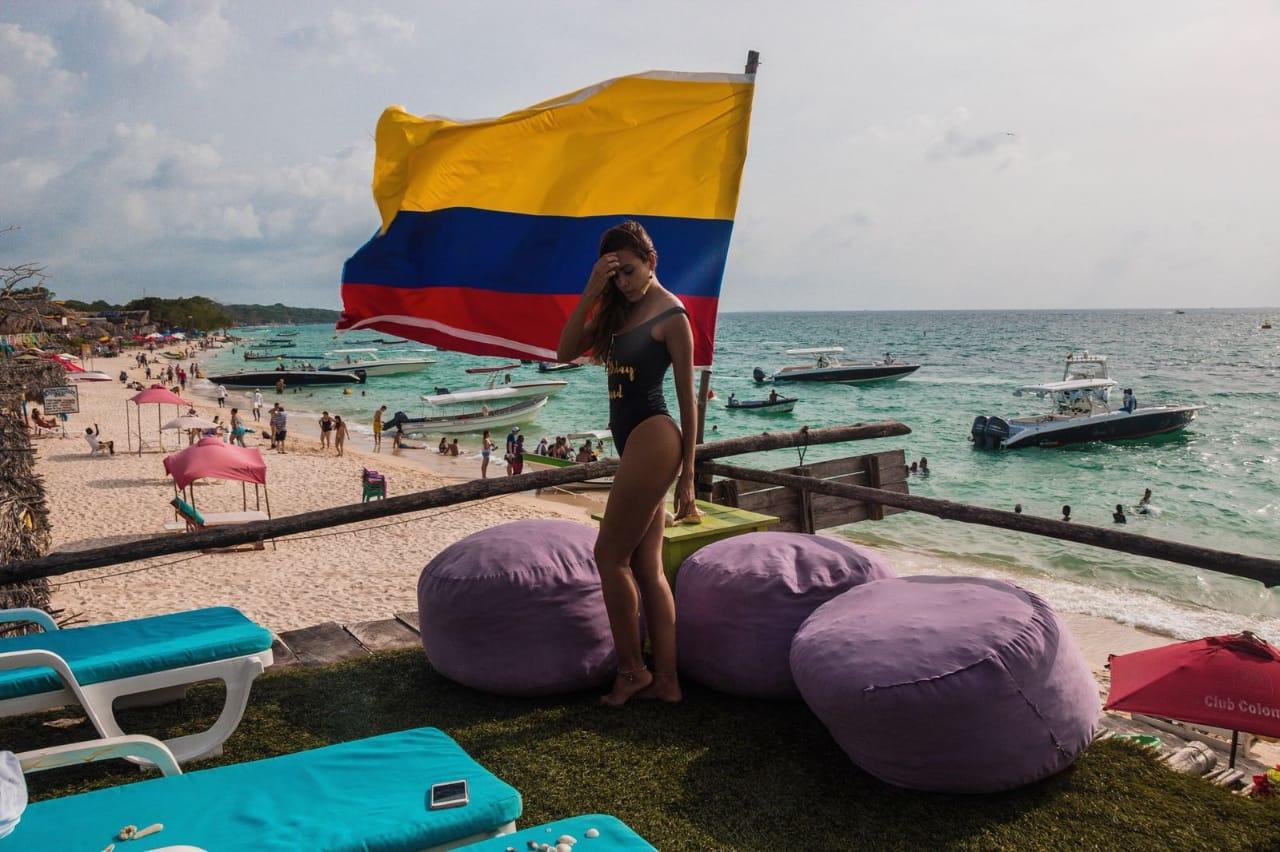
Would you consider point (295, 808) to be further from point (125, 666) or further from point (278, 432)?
point (278, 432)

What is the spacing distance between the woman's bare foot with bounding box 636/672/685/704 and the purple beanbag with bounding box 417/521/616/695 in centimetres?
24

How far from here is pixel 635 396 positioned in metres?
3.87

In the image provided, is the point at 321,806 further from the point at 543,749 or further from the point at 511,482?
the point at 511,482

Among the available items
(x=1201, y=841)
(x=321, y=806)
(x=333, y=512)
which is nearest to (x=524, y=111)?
(x=333, y=512)

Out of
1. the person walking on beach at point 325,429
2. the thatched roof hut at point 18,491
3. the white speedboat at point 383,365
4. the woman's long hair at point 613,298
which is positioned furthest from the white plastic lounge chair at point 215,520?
the white speedboat at point 383,365

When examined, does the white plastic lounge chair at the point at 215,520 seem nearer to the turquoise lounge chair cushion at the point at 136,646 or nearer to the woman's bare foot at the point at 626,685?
the turquoise lounge chair cushion at the point at 136,646

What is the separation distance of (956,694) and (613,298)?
221cm

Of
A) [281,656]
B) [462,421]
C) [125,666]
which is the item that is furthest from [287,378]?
[125,666]

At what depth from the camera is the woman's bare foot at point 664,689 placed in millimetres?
4168

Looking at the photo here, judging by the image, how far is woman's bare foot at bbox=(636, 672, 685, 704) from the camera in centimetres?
417

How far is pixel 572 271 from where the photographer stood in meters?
5.35

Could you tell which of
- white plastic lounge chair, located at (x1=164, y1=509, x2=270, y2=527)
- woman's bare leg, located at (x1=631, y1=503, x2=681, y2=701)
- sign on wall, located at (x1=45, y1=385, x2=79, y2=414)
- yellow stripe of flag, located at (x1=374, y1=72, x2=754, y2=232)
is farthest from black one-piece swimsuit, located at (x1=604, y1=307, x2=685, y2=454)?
sign on wall, located at (x1=45, y1=385, x2=79, y2=414)

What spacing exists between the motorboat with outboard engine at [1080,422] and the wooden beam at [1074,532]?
32240mm

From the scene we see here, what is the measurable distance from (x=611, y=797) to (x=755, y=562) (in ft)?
4.49
